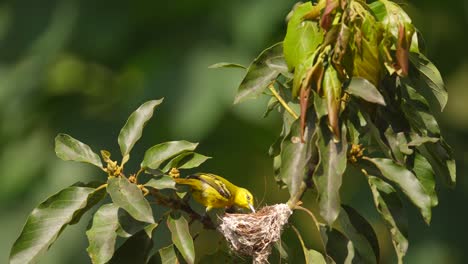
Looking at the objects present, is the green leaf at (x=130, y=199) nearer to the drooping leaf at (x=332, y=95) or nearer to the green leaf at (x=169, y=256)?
the green leaf at (x=169, y=256)

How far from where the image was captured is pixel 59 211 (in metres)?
1.21

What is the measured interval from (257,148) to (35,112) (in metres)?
0.54

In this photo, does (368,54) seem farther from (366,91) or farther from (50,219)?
(50,219)

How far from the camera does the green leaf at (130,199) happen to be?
1155mm

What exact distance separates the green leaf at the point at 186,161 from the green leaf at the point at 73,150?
82mm

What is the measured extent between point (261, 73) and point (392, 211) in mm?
217

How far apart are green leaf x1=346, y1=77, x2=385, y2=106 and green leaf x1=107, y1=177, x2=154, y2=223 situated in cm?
25

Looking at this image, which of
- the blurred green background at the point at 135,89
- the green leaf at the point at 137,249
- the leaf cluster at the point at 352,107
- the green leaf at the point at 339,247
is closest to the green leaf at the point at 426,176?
the leaf cluster at the point at 352,107

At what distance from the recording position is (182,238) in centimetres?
121

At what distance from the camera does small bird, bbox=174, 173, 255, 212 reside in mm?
1320

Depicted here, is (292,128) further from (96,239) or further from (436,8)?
(436,8)

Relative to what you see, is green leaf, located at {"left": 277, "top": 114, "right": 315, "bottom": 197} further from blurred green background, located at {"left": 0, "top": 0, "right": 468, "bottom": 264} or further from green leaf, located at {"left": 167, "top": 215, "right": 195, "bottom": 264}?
blurred green background, located at {"left": 0, "top": 0, "right": 468, "bottom": 264}

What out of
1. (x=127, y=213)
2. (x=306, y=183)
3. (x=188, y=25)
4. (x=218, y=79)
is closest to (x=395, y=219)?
(x=306, y=183)

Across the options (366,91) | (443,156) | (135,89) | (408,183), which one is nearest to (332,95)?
(366,91)
